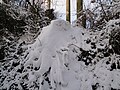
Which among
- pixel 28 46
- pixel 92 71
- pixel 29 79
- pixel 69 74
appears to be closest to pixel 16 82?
pixel 29 79

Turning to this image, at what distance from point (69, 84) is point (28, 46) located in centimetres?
115

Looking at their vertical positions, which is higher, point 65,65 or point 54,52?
point 54,52

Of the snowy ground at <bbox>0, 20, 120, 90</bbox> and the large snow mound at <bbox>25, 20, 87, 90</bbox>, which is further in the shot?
the large snow mound at <bbox>25, 20, 87, 90</bbox>

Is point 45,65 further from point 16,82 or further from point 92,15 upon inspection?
point 92,15

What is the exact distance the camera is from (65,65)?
166 inches

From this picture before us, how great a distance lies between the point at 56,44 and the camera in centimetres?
443

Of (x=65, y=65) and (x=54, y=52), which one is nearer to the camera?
(x=65, y=65)

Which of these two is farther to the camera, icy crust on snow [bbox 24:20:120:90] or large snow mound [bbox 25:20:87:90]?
large snow mound [bbox 25:20:87:90]

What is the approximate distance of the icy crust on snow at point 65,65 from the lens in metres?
3.95

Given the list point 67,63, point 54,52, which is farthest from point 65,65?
point 54,52

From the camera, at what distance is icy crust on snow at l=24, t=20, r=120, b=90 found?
156 inches

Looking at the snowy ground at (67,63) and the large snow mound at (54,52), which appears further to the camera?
the large snow mound at (54,52)

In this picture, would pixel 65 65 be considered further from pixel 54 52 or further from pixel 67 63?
pixel 54 52

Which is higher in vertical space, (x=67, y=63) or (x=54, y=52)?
(x=54, y=52)
